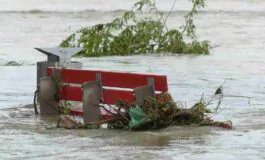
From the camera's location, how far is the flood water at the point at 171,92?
960cm

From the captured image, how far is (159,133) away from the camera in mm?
10570

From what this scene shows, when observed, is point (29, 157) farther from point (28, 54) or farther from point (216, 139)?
point (28, 54)

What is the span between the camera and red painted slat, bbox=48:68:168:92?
10742mm

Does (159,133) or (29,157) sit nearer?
(29,157)

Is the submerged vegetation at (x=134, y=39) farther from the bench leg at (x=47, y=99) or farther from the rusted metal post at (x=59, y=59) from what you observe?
the bench leg at (x=47, y=99)

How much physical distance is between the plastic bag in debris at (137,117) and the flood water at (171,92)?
12cm

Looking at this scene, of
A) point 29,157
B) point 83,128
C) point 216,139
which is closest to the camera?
point 29,157

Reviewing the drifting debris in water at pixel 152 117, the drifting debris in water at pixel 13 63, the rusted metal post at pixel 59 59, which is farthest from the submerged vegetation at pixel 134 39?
the drifting debris in water at pixel 152 117

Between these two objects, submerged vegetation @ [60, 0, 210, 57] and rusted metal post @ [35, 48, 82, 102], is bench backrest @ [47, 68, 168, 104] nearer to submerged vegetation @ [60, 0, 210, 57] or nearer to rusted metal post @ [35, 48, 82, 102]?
rusted metal post @ [35, 48, 82, 102]

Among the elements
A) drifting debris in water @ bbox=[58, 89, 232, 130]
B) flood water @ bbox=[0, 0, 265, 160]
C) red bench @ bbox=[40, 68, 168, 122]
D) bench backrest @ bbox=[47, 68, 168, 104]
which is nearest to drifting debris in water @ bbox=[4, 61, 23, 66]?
flood water @ bbox=[0, 0, 265, 160]

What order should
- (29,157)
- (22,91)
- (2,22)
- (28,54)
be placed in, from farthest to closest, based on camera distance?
(2,22) < (28,54) < (22,91) < (29,157)

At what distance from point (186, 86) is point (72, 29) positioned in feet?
51.4

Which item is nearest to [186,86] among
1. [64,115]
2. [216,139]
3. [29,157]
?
[64,115]

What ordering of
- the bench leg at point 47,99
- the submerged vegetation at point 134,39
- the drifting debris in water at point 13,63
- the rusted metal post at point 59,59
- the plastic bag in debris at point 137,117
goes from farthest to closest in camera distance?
the submerged vegetation at point 134,39 → the drifting debris in water at point 13,63 → the rusted metal post at point 59,59 → the bench leg at point 47,99 → the plastic bag in debris at point 137,117
